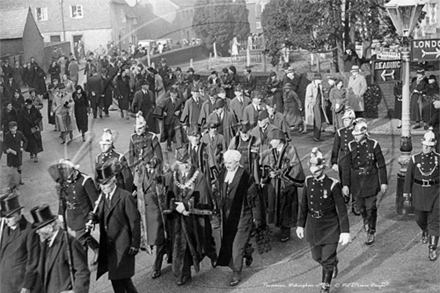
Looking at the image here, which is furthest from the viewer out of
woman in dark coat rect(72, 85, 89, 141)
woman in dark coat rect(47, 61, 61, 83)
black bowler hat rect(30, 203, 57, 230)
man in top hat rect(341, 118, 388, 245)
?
woman in dark coat rect(72, 85, 89, 141)

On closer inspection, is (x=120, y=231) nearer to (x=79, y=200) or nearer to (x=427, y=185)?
(x=79, y=200)

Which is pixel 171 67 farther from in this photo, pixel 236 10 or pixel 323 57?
pixel 236 10

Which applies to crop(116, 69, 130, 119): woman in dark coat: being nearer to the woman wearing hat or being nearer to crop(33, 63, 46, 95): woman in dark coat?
crop(33, 63, 46, 95): woman in dark coat

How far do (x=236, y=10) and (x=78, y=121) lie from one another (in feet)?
22.1

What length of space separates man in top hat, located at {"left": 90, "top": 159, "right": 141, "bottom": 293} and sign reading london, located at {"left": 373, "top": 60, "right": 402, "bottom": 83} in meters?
4.43

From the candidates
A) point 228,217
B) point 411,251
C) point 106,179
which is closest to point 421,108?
point 411,251

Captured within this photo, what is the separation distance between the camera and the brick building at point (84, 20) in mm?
10227

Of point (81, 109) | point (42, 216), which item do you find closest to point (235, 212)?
point (42, 216)

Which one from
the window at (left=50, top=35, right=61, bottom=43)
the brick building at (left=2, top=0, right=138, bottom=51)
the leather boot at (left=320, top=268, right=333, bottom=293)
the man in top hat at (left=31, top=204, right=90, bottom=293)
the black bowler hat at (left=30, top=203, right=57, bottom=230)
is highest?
the brick building at (left=2, top=0, right=138, bottom=51)

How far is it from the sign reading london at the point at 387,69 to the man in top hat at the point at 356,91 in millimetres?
6122

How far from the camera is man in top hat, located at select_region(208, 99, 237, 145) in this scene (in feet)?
40.8

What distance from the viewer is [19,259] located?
21.3 feet

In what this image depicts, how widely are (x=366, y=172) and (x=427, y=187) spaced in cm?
92

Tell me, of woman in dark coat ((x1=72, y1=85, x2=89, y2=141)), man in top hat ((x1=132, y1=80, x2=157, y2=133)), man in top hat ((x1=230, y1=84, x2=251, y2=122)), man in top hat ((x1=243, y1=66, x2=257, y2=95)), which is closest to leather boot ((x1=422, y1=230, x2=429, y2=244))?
man in top hat ((x1=230, y1=84, x2=251, y2=122))
